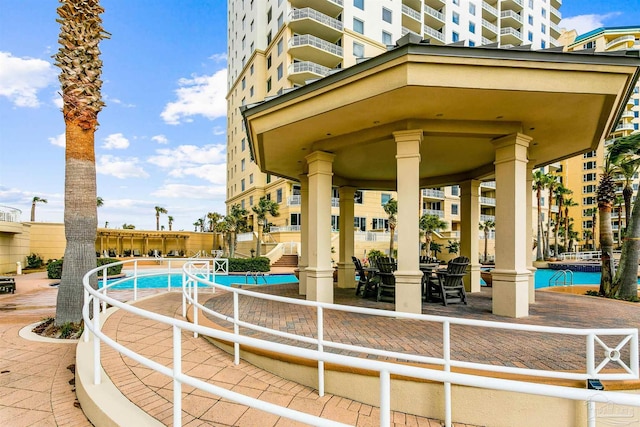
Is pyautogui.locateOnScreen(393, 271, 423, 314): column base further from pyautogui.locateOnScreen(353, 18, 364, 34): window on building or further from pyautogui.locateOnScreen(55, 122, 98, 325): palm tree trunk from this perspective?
pyautogui.locateOnScreen(353, 18, 364, 34): window on building

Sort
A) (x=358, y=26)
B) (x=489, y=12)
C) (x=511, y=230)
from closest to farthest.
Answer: (x=511, y=230)
(x=358, y=26)
(x=489, y=12)

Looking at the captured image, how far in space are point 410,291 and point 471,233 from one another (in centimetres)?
512

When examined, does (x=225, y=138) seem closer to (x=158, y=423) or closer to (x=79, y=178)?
(x=79, y=178)

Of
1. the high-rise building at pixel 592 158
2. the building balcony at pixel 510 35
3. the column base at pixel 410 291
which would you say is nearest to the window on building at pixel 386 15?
the building balcony at pixel 510 35

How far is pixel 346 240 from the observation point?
11461 millimetres

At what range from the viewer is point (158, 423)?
276 centimetres

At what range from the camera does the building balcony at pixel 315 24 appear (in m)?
29.9

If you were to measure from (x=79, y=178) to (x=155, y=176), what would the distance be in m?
37.7

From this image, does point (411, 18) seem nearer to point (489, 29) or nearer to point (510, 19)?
point (489, 29)

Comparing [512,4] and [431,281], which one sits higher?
[512,4]

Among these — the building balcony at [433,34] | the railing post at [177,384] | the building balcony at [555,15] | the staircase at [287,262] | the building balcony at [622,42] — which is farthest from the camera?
the building balcony at [622,42]

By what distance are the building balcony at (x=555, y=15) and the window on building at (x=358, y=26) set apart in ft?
116

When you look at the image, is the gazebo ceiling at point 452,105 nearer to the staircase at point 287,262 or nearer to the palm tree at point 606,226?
the palm tree at point 606,226

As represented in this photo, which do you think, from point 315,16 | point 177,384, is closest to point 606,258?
point 177,384
